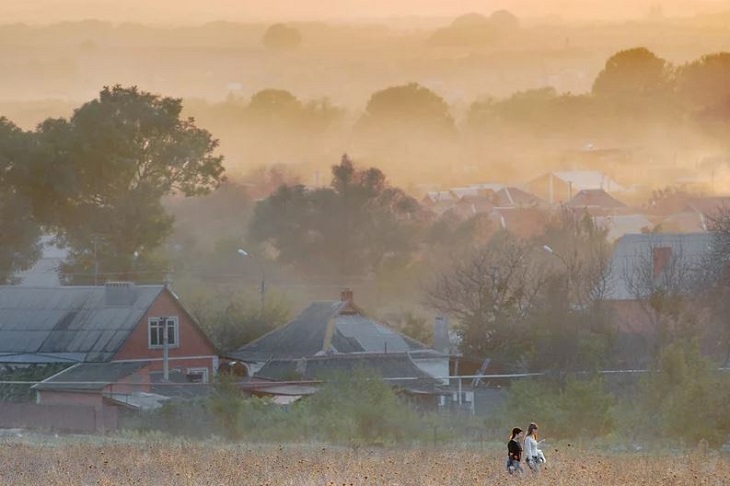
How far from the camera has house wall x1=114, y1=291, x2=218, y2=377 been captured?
174ft

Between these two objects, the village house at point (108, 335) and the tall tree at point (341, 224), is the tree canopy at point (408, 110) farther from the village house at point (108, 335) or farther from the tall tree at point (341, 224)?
the village house at point (108, 335)

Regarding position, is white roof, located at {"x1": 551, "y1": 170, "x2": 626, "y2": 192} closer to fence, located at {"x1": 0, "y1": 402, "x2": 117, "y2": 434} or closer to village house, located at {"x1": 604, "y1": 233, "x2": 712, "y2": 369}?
village house, located at {"x1": 604, "y1": 233, "x2": 712, "y2": 369}

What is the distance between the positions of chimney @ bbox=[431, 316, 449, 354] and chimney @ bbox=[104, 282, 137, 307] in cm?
947

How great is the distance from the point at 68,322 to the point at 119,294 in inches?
67.9

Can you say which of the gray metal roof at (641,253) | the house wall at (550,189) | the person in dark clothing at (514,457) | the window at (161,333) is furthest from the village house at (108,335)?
the house wall at (550,189)

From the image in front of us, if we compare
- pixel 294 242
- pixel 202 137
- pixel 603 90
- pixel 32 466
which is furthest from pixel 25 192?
pixel 603 90

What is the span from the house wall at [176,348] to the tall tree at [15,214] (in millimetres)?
14001

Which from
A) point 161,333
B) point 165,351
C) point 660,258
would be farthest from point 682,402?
point 660,258

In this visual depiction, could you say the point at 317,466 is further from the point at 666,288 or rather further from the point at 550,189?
the point at 550,189

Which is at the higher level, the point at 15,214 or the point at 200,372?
the point at 15,214

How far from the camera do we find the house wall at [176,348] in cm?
5297

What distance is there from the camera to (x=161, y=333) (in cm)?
5409

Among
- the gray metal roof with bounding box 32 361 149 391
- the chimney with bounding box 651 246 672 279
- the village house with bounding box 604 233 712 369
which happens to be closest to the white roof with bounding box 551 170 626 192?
the village house with bounding box 604 233 712 369

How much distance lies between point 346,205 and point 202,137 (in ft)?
36.1
